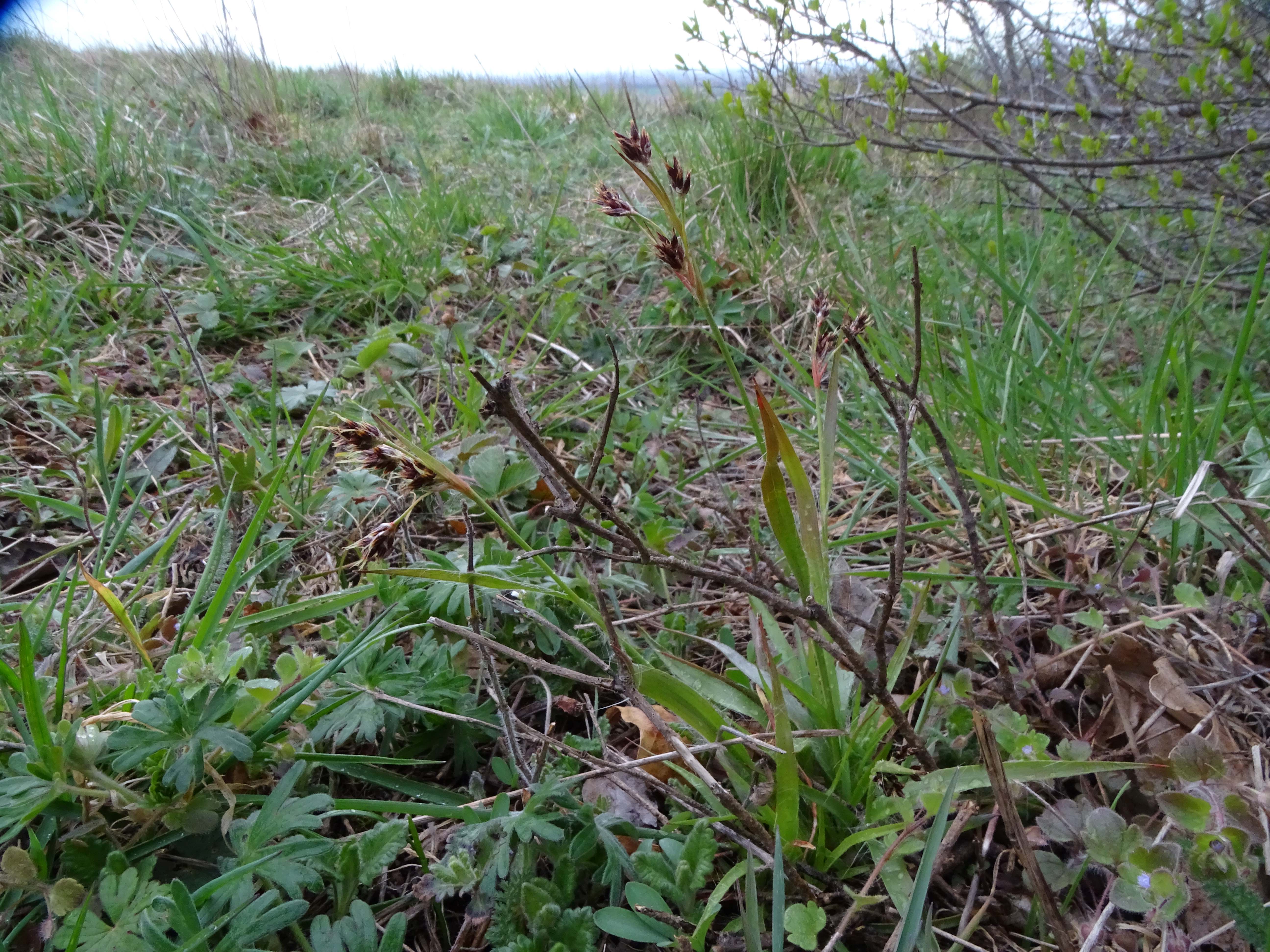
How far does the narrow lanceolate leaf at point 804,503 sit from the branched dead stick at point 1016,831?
225mm

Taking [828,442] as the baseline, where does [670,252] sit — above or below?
above

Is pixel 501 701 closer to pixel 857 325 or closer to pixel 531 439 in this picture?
pixel 531 439

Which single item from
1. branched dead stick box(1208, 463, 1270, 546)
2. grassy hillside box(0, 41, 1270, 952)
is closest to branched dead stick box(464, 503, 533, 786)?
grassy hillside box(0, 41, 1270, 952)

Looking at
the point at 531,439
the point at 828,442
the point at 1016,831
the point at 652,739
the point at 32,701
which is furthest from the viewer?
the point at 652,739

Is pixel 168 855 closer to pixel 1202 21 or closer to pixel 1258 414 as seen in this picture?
pixel 1258 414

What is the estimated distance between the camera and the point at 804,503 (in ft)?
2.73

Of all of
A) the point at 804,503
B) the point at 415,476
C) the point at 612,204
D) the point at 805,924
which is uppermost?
the point at 612,204

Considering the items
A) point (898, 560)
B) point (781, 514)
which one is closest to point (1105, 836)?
point (898, 560)

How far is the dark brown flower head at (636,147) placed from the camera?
2.44ft

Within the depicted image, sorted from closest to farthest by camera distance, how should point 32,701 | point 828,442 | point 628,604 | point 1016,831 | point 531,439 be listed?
point 531,439, point 1016,831, point 32,701, point 828,442, point 628,604

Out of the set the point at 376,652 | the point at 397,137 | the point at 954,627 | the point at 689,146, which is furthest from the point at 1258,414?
the point at 397,137

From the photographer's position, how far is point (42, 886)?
2.52 ft

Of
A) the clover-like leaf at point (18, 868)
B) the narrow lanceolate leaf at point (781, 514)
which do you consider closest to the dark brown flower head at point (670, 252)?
the narrow lanceolate leaf at point (781, 514)

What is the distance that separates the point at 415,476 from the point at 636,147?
43cm
